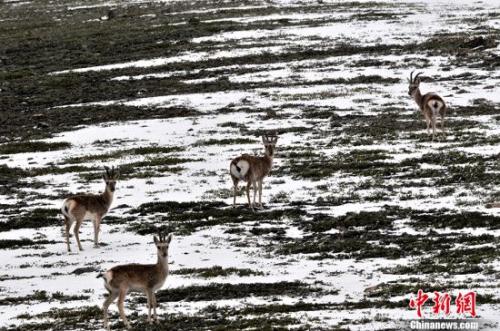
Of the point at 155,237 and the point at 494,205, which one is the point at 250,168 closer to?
the point at 494,205

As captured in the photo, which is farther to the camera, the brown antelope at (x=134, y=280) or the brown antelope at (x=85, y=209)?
the brown antelope at (x=85, y=209)

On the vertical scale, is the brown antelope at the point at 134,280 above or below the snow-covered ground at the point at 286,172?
below

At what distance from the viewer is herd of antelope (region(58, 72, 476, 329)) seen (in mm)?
14555

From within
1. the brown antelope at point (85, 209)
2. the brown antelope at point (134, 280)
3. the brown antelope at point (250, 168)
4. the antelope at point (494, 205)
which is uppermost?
the brown antelope at point (250, 168)

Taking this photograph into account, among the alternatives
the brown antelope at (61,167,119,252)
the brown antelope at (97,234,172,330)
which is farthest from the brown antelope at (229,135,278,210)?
the brown antelope at (97,234,172,330)

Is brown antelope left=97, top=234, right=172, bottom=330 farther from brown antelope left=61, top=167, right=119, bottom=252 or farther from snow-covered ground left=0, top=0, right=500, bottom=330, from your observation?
brown antelope left=61, top=167, right=119, bottom=252

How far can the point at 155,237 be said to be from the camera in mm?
15172

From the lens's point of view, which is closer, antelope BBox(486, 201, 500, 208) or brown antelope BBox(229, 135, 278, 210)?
antelope BBox(486, 201, 500, 208)

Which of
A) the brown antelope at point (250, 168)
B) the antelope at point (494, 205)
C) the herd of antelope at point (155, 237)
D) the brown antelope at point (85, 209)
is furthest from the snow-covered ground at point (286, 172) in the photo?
the brown antelope at point (250, 168)

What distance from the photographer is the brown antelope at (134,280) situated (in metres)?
14.4

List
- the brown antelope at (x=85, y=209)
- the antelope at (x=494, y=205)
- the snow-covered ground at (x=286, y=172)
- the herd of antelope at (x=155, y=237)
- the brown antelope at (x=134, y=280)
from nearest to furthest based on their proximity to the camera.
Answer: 1. the brown antelope at (x=134, y=280)
2. the herd of antelope at (x=155, y=237)
3. the snow-covered ground at (x=286, y=172)
4. the brown antelope at (x=85, y=209)
5. the antelope at (x=494, y=205)

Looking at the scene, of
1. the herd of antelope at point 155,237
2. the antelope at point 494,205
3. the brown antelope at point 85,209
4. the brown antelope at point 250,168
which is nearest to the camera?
the herd of antelope at point 155,237

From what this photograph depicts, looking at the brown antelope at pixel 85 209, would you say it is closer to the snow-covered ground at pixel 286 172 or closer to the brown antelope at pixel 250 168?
the snow-covered ground at pixel 286 172

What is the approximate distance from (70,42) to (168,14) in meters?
15.9
